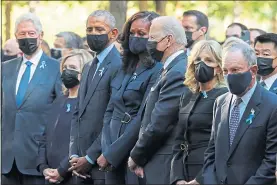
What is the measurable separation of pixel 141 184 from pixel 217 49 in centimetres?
186

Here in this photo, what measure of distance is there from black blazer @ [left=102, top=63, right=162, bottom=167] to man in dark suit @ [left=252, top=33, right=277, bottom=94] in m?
1.13

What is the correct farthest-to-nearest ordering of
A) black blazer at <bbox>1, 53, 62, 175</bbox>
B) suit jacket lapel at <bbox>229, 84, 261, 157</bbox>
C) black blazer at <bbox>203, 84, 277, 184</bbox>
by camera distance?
black blazer at <bbox>1, 53, 62, 175</bbox>
suit jacket lapel at <bbox>229, 84, 261, 157</bbox>
black blazer at <bbox>203, 84, 277, 184</bbox>

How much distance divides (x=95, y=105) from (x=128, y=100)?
664 mm

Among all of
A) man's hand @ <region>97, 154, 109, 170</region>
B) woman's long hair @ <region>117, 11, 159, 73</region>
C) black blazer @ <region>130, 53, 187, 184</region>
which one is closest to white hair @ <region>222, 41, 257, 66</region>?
black blazer @ <region>130, 53, 187, 184</region>

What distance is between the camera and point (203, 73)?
940 cm

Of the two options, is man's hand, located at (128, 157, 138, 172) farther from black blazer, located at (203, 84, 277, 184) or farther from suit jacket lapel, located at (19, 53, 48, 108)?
suit jacket lapel, located at (19, 53, 48, 108)

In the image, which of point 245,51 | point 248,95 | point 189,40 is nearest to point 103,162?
point 248,95

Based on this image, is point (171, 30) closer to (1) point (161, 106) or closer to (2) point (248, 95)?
(1) point (161, 106)

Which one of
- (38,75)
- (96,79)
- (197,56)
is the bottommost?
(38,75)

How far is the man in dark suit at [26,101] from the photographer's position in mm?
12320

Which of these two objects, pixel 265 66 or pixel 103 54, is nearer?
pixel 265 66

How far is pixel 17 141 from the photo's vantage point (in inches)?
487

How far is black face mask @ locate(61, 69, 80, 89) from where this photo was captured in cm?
1188

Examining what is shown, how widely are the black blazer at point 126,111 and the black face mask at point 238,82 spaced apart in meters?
1.73
